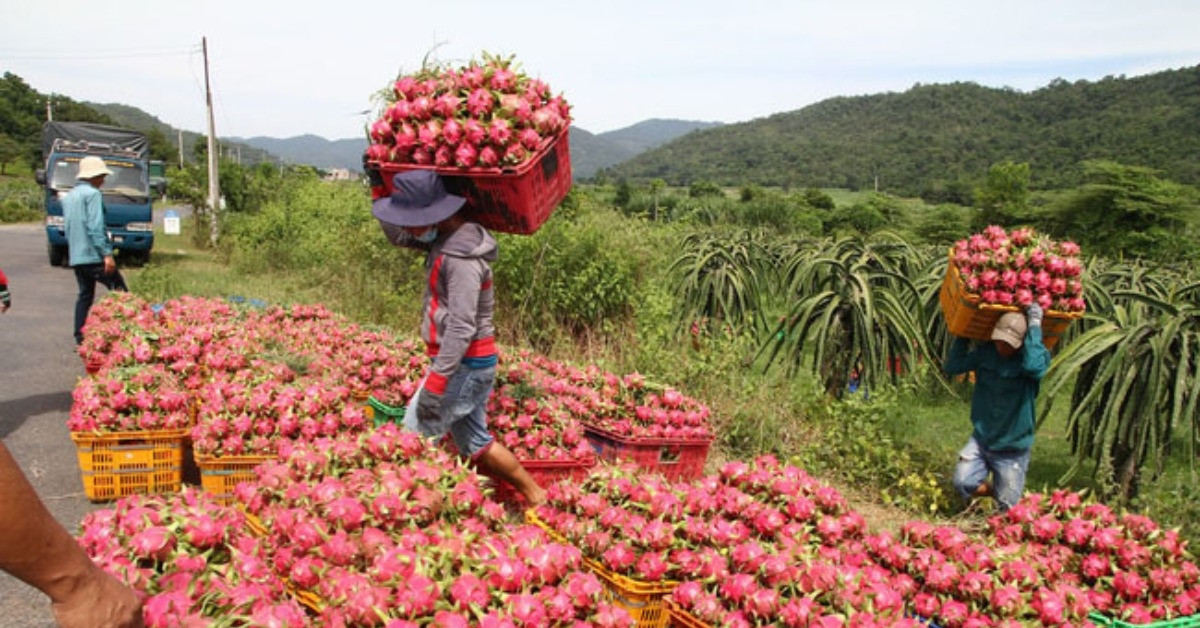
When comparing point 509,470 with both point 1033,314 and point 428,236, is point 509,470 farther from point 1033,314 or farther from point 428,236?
point 1033,314

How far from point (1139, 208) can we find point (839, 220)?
17.1 meters

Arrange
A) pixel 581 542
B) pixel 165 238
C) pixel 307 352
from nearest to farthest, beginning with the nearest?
pixel 581 542
pixel 307 352
pixel 165 238

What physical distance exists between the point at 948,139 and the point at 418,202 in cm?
10787

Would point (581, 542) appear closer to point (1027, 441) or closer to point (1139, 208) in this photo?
point (1027, 441)

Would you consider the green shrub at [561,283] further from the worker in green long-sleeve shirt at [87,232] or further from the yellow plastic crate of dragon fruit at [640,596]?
the yellow plastic crate of dragon fruit at [640,596]

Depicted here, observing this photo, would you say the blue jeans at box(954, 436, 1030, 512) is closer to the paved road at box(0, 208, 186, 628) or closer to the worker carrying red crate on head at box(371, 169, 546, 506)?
the worker carrying red crate on head at box(371, 169, 546, 506)

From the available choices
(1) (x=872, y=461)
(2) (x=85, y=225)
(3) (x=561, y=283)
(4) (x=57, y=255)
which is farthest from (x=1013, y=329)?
(4) (x=57, y=255)

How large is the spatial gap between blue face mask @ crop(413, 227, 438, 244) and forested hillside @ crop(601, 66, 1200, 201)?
42.6 m

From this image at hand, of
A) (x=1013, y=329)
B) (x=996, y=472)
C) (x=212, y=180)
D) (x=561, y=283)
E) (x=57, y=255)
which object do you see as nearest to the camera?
(x=1013, y=329)

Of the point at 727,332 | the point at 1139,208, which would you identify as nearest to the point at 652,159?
the point at 1139,208

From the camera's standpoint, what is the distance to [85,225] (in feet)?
24.0

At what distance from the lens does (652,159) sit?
474ft

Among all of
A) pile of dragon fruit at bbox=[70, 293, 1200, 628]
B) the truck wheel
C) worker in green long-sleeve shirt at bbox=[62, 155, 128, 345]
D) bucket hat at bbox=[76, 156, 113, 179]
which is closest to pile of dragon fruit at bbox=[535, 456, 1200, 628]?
pile of dragon fruit at bbox=[70, 293, 1200, 628]

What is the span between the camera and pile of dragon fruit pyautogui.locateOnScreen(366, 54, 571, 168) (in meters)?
3.69
